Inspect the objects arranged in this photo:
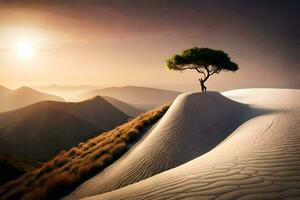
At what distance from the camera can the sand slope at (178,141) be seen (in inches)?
438

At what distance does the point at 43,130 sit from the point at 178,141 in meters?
157

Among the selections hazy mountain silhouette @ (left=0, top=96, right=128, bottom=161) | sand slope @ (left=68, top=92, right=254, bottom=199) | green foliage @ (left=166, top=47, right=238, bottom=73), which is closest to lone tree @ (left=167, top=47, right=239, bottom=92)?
green foliage @ (left=166, top=47, right=238, bottom=73)

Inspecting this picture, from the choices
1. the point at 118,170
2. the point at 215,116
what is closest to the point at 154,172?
the point at 118,170

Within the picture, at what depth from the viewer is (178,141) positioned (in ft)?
46.0

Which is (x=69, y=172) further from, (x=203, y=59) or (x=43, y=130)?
(x=43, y=130)

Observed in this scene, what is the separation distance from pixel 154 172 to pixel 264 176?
21.8 ft

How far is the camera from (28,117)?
17450cm

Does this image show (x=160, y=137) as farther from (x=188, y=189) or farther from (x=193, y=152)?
(x=188, y=189)

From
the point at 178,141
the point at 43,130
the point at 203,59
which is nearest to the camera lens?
the point at 178,141

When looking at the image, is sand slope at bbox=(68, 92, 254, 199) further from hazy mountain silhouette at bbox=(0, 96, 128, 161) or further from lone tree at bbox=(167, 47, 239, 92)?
hazy mountain silhouette at bbox=(0, 96, 128, 161)

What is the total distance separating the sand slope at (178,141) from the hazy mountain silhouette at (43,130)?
117036mm

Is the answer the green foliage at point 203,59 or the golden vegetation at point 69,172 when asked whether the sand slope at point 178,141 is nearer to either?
the golden vegetation at point 69,172

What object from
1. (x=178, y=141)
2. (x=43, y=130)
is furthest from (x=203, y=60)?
(x=43, y=130)

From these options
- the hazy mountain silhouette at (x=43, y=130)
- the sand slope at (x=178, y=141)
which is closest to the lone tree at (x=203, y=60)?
the sand slope at (x=178, y=141)
